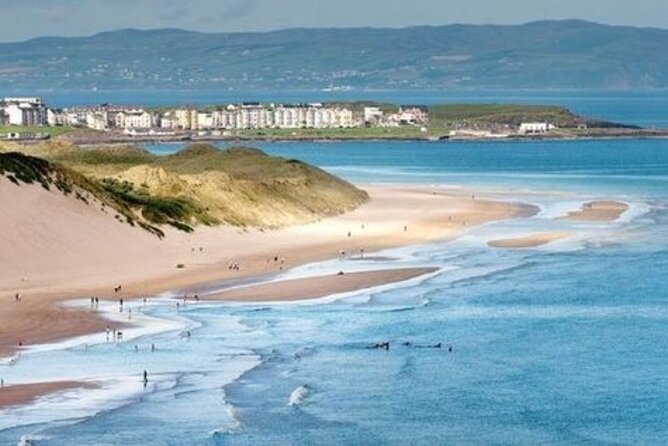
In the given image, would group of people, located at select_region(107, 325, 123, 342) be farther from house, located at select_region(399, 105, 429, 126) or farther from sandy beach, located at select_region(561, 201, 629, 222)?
house, located at select_region(399, 105, 429, 126)

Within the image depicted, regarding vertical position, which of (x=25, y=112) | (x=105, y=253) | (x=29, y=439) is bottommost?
(x=25, y=112)

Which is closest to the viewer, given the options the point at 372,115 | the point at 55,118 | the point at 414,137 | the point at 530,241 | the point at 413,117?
the point at 530,241

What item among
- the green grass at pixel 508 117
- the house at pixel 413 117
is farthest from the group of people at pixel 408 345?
the house at pixel 413 117

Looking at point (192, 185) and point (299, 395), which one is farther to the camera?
point (192, 185)

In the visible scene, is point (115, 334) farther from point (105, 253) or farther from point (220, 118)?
point (220, 118)

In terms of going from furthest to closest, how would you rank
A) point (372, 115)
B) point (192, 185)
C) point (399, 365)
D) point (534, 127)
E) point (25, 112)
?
point (372, 115) < point (534, 127) < point (25, 112) < point (192, 185) < point (399, 365)

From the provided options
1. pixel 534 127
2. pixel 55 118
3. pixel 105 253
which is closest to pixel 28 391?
pixel 105 253

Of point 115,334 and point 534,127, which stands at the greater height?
point 115,334
